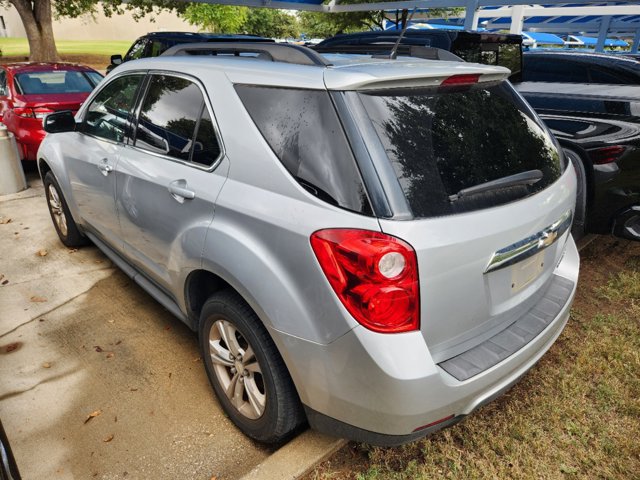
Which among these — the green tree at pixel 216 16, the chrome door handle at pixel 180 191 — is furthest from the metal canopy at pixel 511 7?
the green tree at pixel 216 16

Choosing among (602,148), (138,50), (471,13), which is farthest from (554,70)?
(138,50)

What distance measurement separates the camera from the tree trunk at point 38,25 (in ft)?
48.0

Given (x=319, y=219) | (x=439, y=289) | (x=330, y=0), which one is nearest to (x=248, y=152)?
(x=319, y=219)

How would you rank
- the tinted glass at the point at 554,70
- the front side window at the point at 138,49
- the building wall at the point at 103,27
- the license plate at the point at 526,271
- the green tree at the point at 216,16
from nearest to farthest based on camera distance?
the license plate at the point at 526,271 < the tinted glass at the point at 554,70 < the front side window at the point at 138,49 < the green tree at the point at 216,16 < the building wall at the point at 103,27

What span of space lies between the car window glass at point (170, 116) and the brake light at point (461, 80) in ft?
3.89

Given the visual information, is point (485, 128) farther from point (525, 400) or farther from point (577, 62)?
point (577, 62)

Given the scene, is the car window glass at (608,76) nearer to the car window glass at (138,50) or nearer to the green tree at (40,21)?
the car window glass at (138,50)

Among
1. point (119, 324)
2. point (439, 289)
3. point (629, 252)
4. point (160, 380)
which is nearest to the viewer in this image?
point (439, 289)

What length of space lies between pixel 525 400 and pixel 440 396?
111 centimetres

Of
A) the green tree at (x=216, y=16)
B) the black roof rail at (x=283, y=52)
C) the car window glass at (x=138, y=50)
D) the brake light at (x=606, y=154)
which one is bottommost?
the brake light at (x=606, y=154)

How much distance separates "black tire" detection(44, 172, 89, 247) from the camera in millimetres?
4234

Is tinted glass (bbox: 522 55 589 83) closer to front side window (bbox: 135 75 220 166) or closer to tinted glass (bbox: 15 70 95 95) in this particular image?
front side window (bbox: 135 75 220 166)

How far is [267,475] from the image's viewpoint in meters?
2.10

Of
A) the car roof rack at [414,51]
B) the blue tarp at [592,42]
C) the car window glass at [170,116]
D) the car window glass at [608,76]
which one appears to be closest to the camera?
the car window glass at [170,116]
